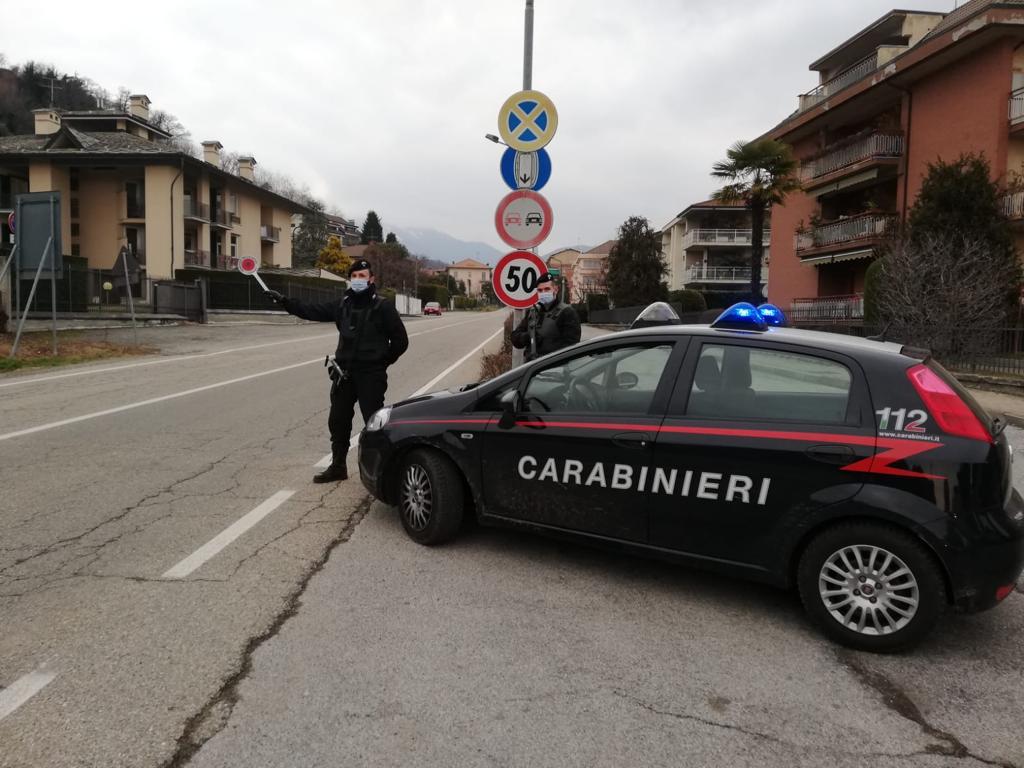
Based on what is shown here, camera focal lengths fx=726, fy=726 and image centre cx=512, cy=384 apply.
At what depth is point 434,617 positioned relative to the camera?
3.46 metres

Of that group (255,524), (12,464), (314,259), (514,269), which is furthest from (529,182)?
(314,259)

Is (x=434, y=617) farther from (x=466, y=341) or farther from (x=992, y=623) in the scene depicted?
(x=466, y=341)

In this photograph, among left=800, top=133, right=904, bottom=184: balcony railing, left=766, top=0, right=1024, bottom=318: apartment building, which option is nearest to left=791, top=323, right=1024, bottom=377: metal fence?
left=766, top=0, right=1024, bottom=318: apartment building

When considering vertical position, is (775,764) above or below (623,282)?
below

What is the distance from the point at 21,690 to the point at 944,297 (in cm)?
1643

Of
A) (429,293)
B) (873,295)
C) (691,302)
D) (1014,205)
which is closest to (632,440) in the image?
(873,295)

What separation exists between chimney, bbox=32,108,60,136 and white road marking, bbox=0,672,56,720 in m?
58.1

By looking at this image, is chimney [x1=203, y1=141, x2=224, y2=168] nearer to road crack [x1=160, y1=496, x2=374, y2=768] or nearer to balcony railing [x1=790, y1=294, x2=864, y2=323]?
balcony railing [x1=790, y1=294, x2=864, y2=323]

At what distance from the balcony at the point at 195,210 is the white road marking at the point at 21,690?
156 feet

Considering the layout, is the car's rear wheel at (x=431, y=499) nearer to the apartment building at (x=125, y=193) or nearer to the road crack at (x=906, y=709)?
the road crack at (x=906, y=709)

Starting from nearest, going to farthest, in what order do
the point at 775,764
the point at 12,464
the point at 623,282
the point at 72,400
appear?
1. the point at 775,764
2. the point at 12,464
3. the point at 72,400
4. the point at 623,282

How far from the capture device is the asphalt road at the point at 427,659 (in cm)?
247

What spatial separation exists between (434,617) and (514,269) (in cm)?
497

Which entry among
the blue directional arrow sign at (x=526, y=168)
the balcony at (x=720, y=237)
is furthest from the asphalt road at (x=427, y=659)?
the balcony at (x=720, y=237)
